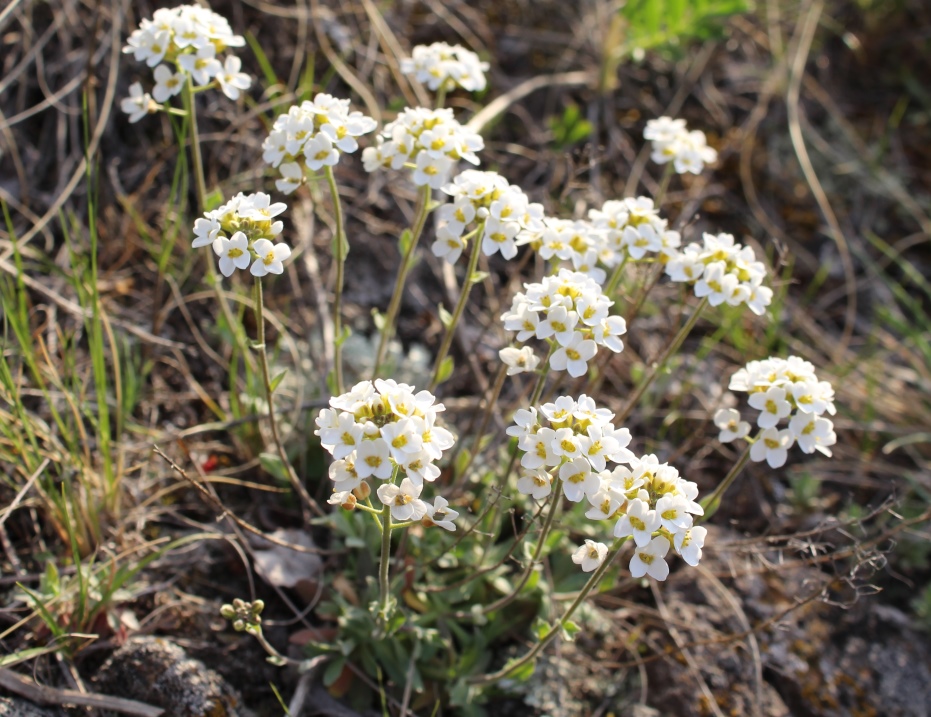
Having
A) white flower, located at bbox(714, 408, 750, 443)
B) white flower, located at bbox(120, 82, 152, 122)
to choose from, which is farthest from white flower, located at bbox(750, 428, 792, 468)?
white flower, located at bbox(120, 82, 152, 122)

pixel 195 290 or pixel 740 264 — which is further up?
pixel 740 264

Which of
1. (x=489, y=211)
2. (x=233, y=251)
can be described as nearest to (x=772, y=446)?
(x=489, y=211)

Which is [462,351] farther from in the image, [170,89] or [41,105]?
[41,105]

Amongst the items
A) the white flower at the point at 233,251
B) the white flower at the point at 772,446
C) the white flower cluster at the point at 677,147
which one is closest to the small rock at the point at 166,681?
Answer: the white flower at the point at 233,251

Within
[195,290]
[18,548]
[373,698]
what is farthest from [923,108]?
[18,548]

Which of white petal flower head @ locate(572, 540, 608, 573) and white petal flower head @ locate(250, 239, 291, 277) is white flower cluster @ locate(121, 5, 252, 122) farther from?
white petal flower head @ locate(572, 540, 608, 573)

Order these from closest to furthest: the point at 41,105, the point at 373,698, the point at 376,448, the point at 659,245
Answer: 1. the point at 376,448
2. the point at 659,245
3. the point at 373,698
4. the point at 41,105

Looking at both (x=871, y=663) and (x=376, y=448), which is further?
(x=871, y=663)
